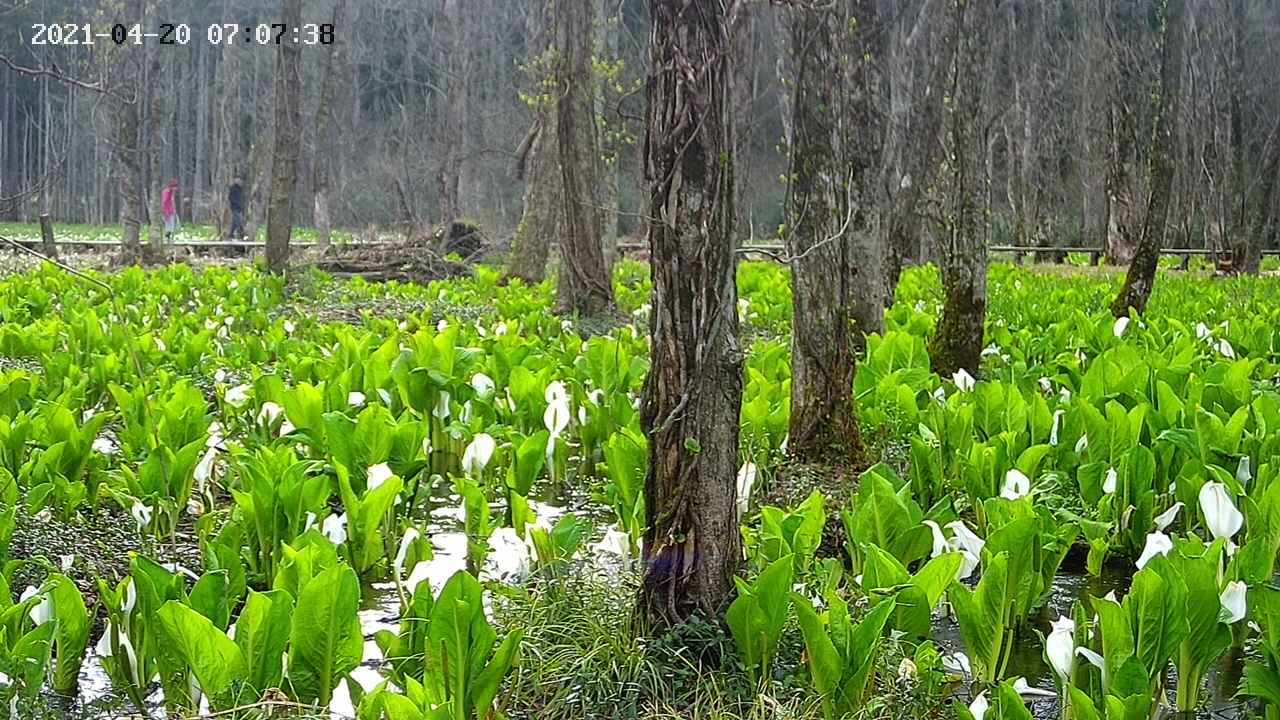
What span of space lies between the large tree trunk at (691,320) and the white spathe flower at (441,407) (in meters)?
2.44

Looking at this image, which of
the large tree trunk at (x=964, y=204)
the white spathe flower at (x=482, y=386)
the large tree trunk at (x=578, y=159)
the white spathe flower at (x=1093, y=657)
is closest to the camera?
the white spathe flower at (x=1093, y=657)

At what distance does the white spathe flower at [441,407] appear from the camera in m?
5.67

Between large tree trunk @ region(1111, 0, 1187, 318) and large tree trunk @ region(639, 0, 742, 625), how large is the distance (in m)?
7.68

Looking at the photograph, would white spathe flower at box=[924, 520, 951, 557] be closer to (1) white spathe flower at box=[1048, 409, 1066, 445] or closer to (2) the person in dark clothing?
(1) white spathe flower at box=[1048, 409, 1066, 445]

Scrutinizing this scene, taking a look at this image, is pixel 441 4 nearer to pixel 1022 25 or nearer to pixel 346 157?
pixel 346 157

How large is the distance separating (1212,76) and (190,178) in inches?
1378

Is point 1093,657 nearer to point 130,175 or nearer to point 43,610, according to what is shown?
point 43,610

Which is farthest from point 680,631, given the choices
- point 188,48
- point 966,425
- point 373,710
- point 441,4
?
point 188,48

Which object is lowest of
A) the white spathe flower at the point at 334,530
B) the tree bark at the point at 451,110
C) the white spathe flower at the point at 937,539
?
the white spathe flower at the point at 334,530

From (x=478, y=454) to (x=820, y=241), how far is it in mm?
1518

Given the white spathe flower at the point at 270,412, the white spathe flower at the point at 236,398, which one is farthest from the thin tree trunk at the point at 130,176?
the white spathe flower at the point at 270,412

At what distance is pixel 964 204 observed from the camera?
774 centimetres

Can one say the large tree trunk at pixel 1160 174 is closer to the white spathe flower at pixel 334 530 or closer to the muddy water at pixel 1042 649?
the muddy water at pixel 1042 649

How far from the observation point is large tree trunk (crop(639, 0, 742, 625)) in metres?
3.22
